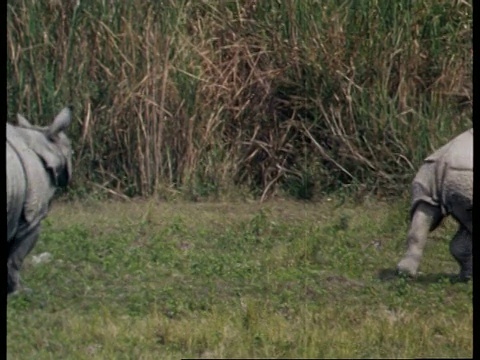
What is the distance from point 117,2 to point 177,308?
2751 mm

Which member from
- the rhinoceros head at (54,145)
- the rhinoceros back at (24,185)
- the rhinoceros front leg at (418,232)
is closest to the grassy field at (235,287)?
the rhinoceros front leg at (418,232)

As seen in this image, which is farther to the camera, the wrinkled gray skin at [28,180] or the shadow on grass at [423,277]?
the shadow on grass at [423,277]

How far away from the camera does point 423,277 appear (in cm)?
797

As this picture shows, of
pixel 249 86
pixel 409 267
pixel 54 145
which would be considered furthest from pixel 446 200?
pixel 54 145

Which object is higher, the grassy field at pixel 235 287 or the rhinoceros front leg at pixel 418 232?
the rhinoceros front leg at pixel 418 232

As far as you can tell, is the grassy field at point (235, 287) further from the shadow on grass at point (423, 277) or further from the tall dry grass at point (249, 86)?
the tall dry grass at point (249, 86)

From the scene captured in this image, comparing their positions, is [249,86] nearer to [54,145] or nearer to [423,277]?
[54,145]

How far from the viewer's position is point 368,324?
747cm

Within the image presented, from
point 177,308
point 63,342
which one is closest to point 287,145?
point 177,308

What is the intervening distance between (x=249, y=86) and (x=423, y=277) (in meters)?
2.05

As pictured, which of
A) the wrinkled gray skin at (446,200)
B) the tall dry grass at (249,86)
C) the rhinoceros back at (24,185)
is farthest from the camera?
the tall dry grass at (249,86)

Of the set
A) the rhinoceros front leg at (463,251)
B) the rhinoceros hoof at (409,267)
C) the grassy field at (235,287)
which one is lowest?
the grassy field at (235,287)

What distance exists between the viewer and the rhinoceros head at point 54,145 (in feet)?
24.9

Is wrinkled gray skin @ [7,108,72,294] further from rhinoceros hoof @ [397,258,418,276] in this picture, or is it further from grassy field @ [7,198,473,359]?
rhinoceros hoof @ [397,258,418,276]
